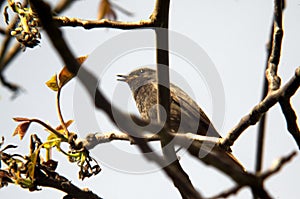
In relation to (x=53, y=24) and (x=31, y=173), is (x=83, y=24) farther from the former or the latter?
(x=53, y=24)

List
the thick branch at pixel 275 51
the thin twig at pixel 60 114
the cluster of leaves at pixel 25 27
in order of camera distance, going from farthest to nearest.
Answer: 1. the thin twig at pixel 60 114
2. the cluster of leaves at pixel 25 27
3. the thick branch at pixel 275 51

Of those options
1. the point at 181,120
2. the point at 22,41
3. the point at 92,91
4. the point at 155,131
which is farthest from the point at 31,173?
the point at 181,120

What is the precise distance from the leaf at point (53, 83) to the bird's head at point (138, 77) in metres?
3.22

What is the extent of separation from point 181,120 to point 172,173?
4.17 meters

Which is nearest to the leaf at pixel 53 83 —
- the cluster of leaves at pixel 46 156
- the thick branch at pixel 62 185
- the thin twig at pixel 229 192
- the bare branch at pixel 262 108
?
the cluster of leaves at pixel 46 156

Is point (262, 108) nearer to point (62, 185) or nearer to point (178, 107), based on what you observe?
point (62, 185)

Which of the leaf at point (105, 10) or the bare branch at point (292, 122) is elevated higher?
the leaf at point (105, 10)

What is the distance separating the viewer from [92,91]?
120 cm

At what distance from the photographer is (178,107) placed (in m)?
5.85

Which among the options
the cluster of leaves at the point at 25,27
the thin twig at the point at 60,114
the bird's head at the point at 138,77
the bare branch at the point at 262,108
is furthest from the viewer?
the bird's head at the point at 138,77

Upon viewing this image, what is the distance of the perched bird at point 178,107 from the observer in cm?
564

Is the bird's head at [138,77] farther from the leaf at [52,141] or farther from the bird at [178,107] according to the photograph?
the leaf at [52,141]

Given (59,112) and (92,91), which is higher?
(59,112)

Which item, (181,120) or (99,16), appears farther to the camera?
(181,120)
